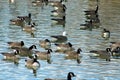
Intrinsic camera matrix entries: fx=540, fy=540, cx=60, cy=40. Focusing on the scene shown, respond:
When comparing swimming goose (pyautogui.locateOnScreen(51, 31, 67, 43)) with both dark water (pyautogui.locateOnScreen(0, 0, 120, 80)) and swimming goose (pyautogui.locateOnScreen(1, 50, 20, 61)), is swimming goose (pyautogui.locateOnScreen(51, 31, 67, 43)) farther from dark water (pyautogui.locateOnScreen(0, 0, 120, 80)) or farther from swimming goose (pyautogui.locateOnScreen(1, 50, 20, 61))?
swimming goose (pyautogui.locateOnScreen(1, 50, 20, 61))

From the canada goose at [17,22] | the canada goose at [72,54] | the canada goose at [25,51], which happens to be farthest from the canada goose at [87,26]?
the canada goose at [25,51]

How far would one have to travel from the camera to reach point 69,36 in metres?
51.5

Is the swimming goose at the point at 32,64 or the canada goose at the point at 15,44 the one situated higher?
the canada goose at the point at 15,44

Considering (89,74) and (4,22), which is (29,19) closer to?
(4,22)

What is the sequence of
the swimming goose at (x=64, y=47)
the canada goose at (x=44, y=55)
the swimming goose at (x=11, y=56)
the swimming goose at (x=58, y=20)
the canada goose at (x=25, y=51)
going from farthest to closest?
the swimming goose at (x=58, y=20) < the swimming goose at (x=64, y=47) < the canada goose at (x=25, y=51) < the canada goose at (x=44, y=55) < the swimming goose at (x=11, y=56)

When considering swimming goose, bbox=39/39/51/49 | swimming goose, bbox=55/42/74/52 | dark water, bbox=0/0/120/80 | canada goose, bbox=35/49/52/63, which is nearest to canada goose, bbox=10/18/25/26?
dark water, bbox=0/0/120/80

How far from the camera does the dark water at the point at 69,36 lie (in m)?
36.2

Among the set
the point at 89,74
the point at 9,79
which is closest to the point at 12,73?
Result: the point at 9,79

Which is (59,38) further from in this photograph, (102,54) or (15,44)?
(102,54)

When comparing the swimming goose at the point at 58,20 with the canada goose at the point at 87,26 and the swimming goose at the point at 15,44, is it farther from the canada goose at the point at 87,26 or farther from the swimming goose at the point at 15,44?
the swimming goose at the point at 15,44

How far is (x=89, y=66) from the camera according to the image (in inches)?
1521

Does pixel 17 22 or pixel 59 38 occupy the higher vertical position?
pixel 17 22

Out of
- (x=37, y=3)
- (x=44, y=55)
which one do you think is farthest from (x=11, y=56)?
(x=37, y=3)

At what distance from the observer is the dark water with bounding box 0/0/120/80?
3625cm
